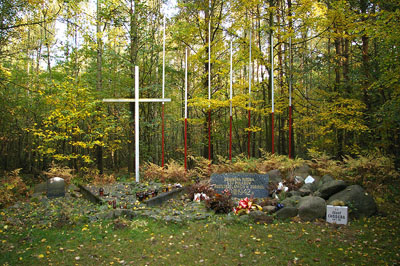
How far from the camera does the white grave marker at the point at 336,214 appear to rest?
5.85m

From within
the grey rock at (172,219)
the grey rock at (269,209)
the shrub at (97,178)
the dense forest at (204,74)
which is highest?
the dense forest at (204,74)

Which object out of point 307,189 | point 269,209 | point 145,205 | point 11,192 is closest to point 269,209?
Answer: point 269,209

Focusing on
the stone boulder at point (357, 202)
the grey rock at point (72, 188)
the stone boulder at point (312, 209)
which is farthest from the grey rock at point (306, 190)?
the grey rock at point (72, 188)

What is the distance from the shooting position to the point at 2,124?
13234mm

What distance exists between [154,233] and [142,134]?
11245mm

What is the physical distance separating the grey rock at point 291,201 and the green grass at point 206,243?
0.84 metres

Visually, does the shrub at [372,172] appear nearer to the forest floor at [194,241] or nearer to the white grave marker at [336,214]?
the forest floor at [194,241]

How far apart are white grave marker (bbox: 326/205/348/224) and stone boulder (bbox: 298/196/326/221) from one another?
210 millimetres

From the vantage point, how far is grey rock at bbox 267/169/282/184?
8773 mm

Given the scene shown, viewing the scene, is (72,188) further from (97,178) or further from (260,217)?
(260,217)

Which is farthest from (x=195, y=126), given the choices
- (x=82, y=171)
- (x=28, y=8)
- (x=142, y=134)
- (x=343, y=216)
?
(x=343, y=216)

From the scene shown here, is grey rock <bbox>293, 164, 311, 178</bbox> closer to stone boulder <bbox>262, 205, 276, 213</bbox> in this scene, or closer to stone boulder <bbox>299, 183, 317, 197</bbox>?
stone boulder <bbox>299, 183, 317, 197</bbox>

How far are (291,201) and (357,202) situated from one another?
1.52 m

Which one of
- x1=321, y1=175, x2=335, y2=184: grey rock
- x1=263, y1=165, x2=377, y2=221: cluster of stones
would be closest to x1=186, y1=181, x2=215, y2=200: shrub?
x1=263, y1=165, x2=377, y2=221: cluster of stones
